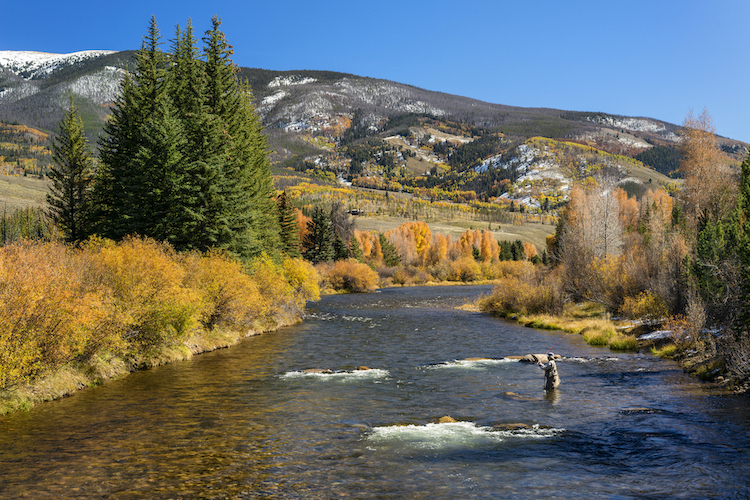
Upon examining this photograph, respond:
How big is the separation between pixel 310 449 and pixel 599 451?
27.2 ft

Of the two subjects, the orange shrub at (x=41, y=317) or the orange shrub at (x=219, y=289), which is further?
the orange shrub at (x=219, y=289)

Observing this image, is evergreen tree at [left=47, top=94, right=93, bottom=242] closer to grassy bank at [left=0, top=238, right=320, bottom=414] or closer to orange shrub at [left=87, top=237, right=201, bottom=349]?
grassy bank at [left=0, top=238, right=320, bottom=414]

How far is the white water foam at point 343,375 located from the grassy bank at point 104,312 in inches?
288

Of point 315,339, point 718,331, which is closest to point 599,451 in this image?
point 718,331

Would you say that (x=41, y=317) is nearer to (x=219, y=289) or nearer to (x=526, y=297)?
(x=219, y=289)

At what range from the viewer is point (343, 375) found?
87.5 ft

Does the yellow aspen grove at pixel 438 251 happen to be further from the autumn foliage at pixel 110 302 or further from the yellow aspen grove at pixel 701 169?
the autumn foliage at pixel 110 302

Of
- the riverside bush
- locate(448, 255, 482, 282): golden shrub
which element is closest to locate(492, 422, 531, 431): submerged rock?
the riverside bush

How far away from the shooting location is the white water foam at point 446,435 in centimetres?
1589

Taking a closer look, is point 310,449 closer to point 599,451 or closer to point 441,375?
point 599,451

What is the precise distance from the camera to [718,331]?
91.2 ft

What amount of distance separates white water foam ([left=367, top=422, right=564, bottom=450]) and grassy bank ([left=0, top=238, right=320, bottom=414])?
12165 mm

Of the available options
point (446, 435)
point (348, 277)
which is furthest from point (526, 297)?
point (348, 277)

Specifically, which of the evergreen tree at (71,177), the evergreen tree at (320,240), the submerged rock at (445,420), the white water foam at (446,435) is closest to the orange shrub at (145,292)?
the white water foam at (446,435)
